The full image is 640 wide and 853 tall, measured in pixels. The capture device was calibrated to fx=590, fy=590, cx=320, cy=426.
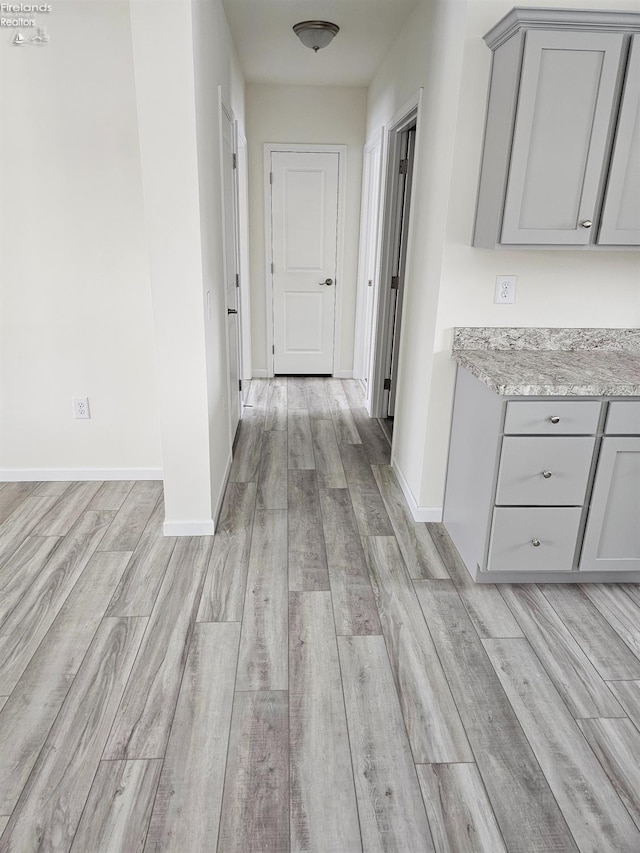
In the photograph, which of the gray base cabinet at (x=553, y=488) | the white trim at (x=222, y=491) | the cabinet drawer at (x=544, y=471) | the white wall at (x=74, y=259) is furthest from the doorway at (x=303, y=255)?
the cabinet drawer at (x=544, y=471)

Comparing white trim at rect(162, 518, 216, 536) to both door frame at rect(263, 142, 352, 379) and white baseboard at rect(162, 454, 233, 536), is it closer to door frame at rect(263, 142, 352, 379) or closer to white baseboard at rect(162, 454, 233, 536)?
white baseboard at rect(162, 454, 233, 536)

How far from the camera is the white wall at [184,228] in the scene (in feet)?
7.41

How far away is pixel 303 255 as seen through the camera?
546 centimetres

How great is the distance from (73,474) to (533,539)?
2508 mm

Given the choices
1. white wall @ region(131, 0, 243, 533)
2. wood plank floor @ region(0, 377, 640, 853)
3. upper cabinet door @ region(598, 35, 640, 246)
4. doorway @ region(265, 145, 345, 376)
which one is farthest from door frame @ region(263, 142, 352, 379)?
upper cabinet door @ region(598, 35, 640, 246)

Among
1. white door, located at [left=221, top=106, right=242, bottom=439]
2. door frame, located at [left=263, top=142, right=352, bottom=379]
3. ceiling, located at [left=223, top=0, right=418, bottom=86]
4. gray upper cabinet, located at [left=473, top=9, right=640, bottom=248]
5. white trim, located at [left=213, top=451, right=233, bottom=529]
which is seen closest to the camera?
gray upper cabinet, located at [left=473, top=9, right=640, bottom=248]

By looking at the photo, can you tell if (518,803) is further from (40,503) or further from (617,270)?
(40,503)

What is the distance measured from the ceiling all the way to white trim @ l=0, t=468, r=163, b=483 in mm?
2602

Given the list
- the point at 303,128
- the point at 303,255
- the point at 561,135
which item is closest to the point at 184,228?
the point at 561,135

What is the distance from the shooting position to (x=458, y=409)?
278cm

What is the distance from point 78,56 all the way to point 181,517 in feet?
7.27

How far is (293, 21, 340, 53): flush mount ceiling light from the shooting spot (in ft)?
11.0

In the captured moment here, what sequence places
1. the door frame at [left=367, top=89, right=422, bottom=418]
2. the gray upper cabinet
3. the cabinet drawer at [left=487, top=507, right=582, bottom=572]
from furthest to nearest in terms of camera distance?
the door frame at [left=367, top=89, right=422, bottom=418] → the cabinet drawer at [left=487, top=507, right=582, bottom=572] → the gray upper cabinet

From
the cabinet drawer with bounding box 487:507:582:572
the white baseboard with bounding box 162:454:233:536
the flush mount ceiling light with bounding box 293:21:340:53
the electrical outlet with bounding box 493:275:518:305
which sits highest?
the flush mount ceiling light with bounding box 293:21:340:53
